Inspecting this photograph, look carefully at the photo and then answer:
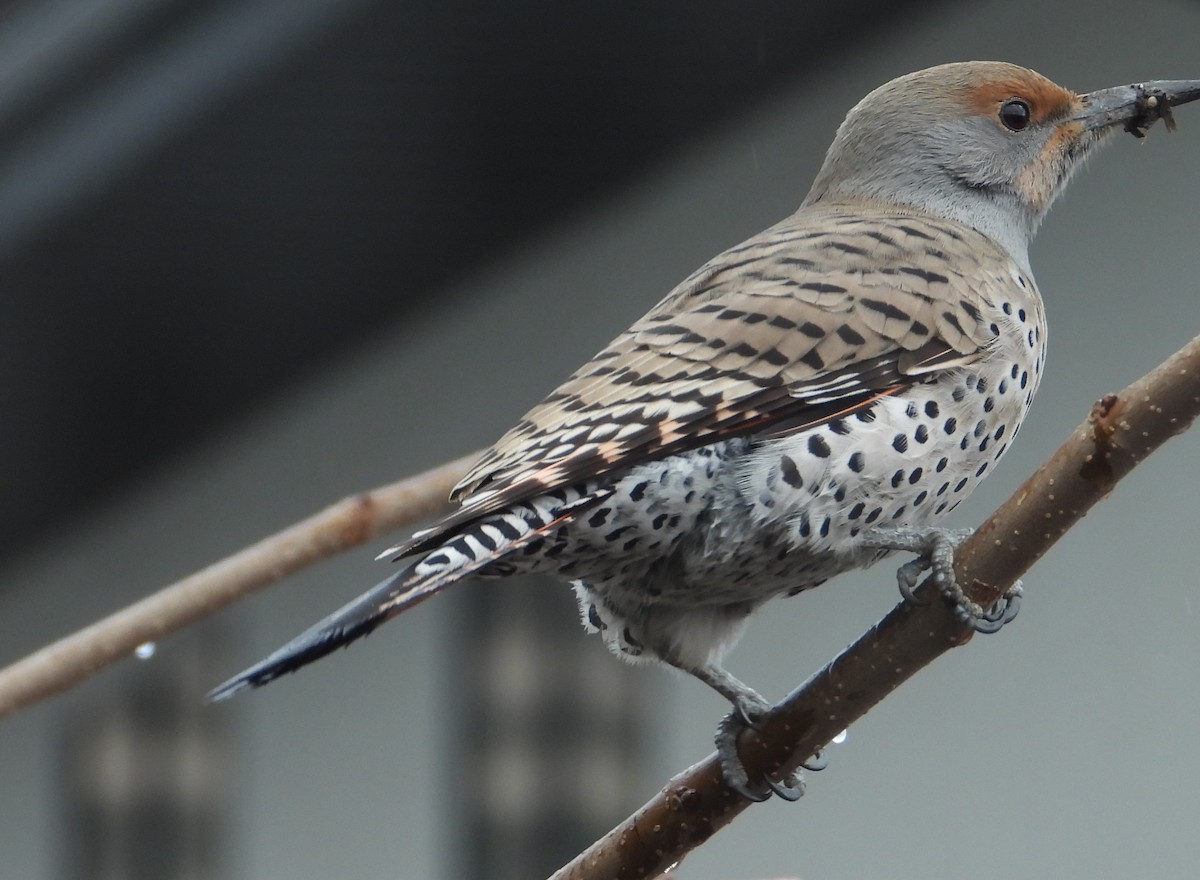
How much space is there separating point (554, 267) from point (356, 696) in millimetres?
2047

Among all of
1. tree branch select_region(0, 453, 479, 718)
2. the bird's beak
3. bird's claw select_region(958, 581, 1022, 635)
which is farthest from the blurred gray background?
bird's claw select_region(958, 581, 1022, 635)

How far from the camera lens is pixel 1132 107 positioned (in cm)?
364

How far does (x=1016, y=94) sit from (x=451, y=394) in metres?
4.39

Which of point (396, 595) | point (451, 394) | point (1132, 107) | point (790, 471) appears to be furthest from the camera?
point (451, 394)

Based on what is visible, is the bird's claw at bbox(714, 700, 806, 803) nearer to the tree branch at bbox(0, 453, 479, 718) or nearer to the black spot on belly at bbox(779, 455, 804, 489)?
the black spot on belly at bbox(779, 455, 804, 489)

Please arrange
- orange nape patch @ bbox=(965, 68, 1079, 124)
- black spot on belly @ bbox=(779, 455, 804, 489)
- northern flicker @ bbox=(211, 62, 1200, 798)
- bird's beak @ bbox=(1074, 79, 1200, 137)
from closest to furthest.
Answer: northern flicker @ bbox=(211, 62, 1200, 798) → black spot on belly @ bbox=(779, 455, 804, 489) → bird's beak @ bbox=(1074, 79, 1200, 137) → orange nape patch @ bbox=(965, 68, 1079, 124)

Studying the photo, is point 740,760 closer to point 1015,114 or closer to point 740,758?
point 740,758

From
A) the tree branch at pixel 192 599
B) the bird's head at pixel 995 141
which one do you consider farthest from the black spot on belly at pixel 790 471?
the bird's head at pixel 995 141

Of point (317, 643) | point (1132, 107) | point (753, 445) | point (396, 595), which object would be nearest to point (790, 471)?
point (753, 445)

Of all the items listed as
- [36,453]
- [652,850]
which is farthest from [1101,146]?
[36,453]

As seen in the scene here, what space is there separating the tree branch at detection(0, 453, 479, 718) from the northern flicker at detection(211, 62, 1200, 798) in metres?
0.18

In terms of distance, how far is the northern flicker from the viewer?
2.59 m

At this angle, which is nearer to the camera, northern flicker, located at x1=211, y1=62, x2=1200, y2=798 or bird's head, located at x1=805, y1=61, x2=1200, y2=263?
northern flicker, located at x1=211, y1=62, x2=1200, y2=798

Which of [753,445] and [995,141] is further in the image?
[995,141]
